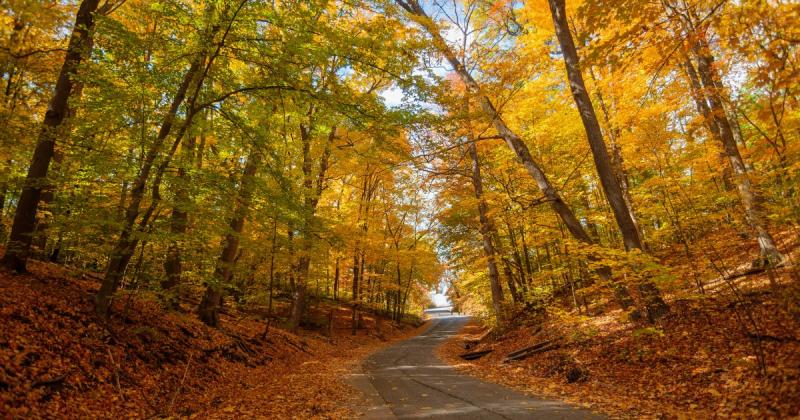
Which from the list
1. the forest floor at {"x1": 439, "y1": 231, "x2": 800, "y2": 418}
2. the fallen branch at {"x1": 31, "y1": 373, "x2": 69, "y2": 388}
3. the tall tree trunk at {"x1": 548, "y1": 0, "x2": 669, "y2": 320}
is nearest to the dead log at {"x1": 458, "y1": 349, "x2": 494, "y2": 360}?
the forest floor at {"x1": 439, "y1": 231, "x2": 800, "y2": 418}

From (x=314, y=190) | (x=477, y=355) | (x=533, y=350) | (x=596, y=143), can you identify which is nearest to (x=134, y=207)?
(x=314, y=190)

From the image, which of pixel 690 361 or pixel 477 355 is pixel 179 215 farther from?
pixel 690 361

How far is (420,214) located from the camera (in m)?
25.8

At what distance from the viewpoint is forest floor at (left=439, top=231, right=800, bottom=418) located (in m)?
4.60

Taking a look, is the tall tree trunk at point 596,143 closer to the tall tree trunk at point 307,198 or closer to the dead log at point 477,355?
the dead log at point 477,355

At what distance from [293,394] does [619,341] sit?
7.07 meters


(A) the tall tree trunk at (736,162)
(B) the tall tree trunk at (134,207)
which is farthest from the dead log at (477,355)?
(B) the tall tree trunk at (134,207)

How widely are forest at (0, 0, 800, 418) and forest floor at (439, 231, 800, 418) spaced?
5cm

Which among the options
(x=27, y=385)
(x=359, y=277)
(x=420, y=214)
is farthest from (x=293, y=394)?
(x=420, y=214)

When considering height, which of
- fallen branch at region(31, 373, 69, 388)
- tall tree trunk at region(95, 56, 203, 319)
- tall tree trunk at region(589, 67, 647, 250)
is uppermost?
tall tree trunk at region(589, 67, 647, 250)

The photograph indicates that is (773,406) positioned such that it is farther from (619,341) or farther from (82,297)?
(82,297)

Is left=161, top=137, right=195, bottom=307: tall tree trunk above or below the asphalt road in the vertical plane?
above

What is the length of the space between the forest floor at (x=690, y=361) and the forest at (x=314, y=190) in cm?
5

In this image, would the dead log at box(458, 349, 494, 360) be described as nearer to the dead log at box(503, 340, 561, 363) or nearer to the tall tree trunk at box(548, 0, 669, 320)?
the dead log at box(503, 340, 561, 363)
